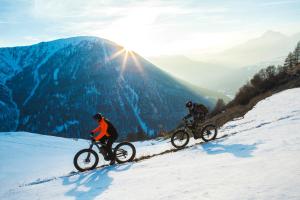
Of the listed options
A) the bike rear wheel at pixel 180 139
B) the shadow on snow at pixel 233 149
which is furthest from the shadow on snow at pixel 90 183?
the bike rear wheel at pixel 180 139

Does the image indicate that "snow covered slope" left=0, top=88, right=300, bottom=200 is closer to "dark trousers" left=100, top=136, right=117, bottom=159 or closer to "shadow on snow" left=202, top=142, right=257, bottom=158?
"shadow on snow" left=202, top=142, right=257, bottom=158

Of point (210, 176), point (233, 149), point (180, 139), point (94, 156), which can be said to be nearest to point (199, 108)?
point (180, 139)

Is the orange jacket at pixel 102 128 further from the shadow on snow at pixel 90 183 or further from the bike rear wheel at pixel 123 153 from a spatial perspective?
the shadow on snow at pixel 90 183

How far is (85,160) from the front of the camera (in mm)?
Answer: 16359

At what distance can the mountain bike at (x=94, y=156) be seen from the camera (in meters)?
16.4

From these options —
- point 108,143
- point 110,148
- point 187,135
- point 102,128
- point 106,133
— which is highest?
point 102,128

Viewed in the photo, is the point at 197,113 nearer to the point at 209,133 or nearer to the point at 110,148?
the point at 209,133

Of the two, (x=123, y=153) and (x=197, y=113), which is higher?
(x=197, y=113)

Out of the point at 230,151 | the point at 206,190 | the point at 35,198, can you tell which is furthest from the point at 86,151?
the point at 206,190

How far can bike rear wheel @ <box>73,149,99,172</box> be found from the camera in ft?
53.8

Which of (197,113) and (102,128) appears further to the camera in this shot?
(197,113)

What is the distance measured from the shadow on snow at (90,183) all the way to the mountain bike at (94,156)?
2.94 ft

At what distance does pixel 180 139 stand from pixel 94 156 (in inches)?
217

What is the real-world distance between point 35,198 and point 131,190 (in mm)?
4076
